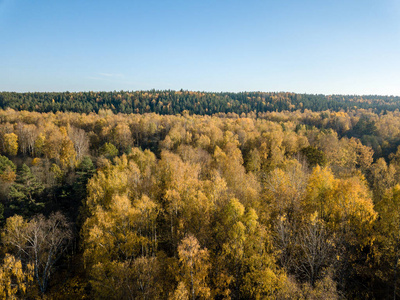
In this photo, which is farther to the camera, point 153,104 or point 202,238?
point 153,104

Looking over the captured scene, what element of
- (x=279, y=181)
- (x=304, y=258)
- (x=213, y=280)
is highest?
(x=279, y=181)

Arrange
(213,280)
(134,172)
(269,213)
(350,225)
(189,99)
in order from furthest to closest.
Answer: (189,99), (134,172), (269,213), (350,225), (213,280)

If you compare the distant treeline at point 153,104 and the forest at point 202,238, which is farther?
the distant treeline at point 153,104

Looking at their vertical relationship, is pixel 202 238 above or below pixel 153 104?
below

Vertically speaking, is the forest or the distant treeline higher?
the distant treeline

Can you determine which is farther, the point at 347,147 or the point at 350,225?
the point at 347,147

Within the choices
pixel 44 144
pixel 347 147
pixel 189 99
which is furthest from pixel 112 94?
pixel 347 147

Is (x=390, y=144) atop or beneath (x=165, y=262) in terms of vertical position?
atop

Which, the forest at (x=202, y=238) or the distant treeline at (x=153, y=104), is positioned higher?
the distant treeline at (x=153, y=104)

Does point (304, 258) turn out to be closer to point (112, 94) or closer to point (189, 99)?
point (189, 99)

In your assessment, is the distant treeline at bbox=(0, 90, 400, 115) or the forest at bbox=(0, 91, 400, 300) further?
→ the distant treeline at bbox=(0, 90, 400, 115)

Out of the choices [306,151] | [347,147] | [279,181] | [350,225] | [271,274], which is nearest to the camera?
[271,274]
